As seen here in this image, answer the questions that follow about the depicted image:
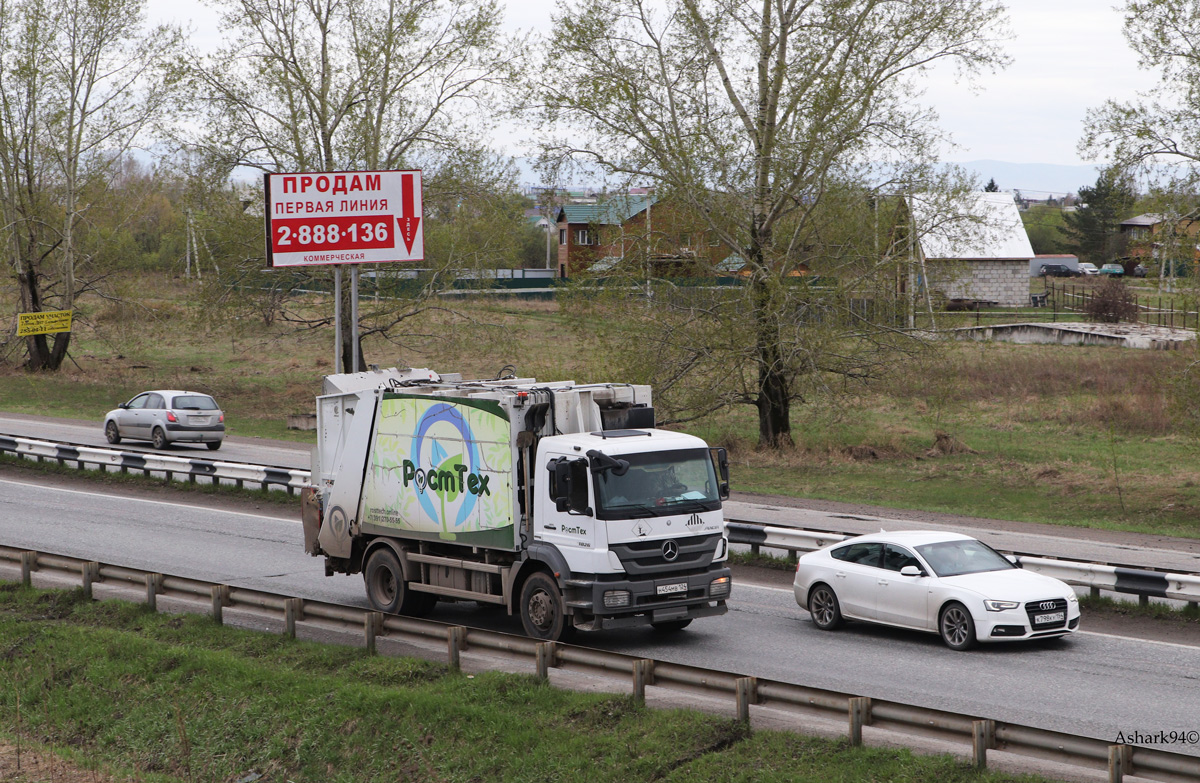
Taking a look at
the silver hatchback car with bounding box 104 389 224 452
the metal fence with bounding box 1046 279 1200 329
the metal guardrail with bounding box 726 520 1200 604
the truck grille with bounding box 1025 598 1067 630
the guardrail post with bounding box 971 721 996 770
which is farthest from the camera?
the metal fence with bounding box 1046 279 1200 329

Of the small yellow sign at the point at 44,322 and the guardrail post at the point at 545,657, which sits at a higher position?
the small yellow sign at the point at 44,322

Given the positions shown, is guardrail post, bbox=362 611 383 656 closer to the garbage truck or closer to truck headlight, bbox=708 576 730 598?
the garbage truck

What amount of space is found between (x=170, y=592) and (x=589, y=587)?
6.20 metres

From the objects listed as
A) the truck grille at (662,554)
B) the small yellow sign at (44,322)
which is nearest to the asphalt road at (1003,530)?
the truck grille at (662,554)

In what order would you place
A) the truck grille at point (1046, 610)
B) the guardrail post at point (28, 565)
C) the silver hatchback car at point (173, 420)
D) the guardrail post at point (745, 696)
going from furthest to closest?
the silver hatchback car at point (173, 420), the guardrail post at point (28, 565), the truck grille at point (1046, 610), the guardrail post at point (745, 696)

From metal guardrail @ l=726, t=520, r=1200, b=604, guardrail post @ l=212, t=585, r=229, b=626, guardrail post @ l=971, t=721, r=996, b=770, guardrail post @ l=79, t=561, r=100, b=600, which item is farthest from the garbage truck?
metal guardrail @ l=726, t=520, r=1200, b=604

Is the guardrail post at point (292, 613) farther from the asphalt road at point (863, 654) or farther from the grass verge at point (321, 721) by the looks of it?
the asphalt road at point (863, 654)

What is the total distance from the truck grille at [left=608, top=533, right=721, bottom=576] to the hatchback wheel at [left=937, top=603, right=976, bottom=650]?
288cm

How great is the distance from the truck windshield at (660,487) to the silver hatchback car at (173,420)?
866 inches

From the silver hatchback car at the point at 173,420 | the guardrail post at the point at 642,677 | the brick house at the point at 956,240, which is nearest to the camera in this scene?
the guardrail post at the point at 642,677

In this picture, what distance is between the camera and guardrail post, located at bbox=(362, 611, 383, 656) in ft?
44.0

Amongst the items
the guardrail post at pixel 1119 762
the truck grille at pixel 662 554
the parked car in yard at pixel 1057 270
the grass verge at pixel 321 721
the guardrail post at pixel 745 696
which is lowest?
the grass verge at pixel 321 721

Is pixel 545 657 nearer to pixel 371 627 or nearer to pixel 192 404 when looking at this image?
pixel 371 627

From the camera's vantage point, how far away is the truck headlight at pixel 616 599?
507 inches
